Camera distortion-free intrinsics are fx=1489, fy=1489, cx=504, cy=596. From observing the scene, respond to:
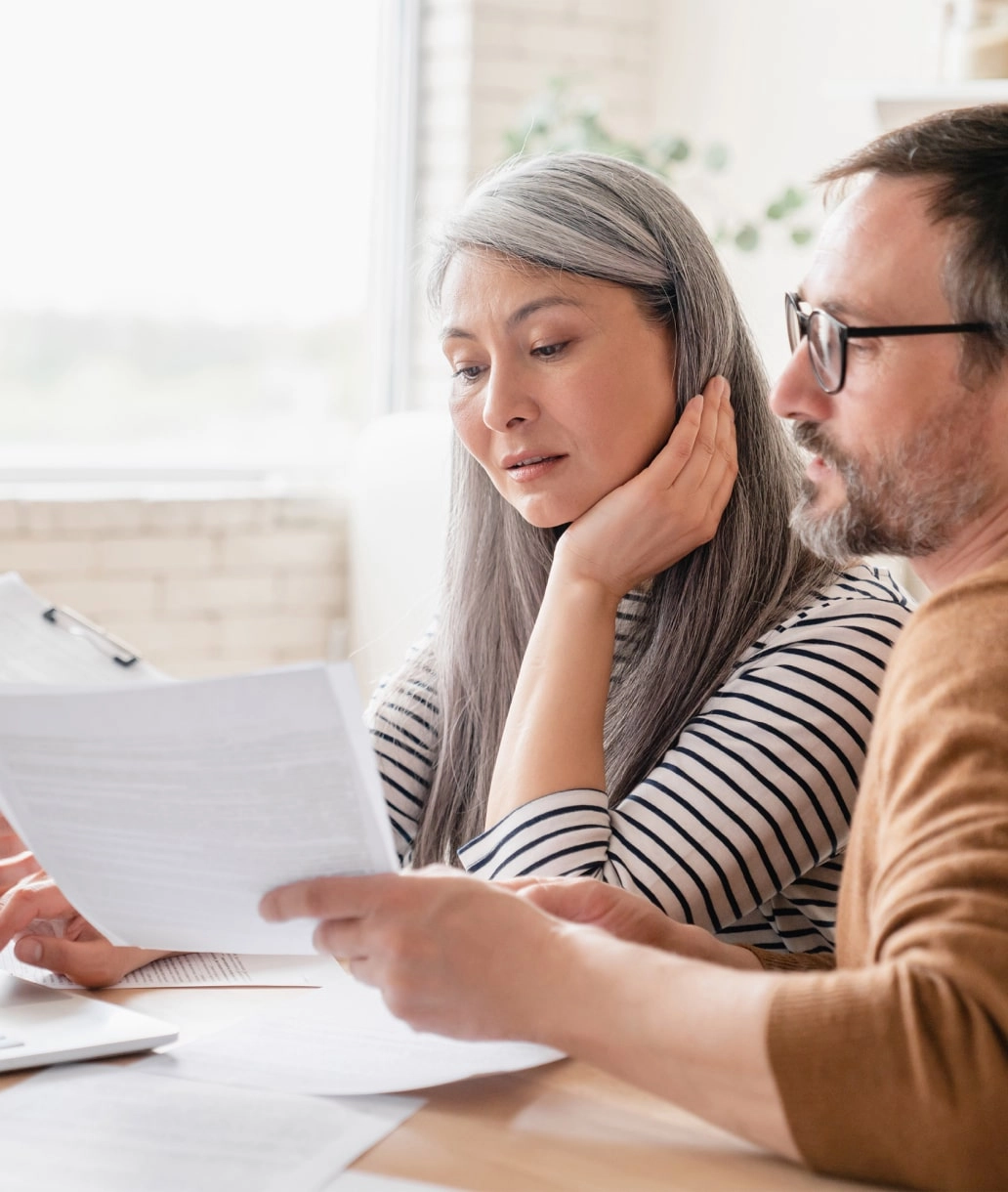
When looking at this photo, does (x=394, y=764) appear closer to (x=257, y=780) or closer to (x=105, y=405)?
(x=257, y=780)

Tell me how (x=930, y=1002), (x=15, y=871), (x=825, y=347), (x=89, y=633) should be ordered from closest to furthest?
(x=930, y=1002) → (x=825, y=347) → (x=15, y=871) → (x=89, y=633)

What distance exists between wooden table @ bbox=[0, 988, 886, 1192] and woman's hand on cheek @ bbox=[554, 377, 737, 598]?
0.58m

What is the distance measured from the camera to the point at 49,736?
0.93 metres

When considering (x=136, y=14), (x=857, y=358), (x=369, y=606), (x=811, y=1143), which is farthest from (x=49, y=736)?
(x=136, y=14)


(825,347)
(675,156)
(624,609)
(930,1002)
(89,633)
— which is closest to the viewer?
(930,1002)

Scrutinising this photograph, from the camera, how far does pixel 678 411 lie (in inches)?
60.2

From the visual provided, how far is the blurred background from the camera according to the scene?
349 centimetres

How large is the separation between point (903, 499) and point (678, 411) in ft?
1.58

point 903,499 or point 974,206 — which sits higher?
point 974,206


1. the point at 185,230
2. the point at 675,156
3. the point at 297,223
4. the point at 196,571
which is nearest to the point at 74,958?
the point at 196,571

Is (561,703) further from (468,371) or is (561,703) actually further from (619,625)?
(468,371)

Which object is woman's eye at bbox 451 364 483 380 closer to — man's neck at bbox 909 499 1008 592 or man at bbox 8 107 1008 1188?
man at bbox 8 107 1008 1188

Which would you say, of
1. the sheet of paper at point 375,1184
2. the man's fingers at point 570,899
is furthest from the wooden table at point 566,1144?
the man's fingers at point 570,899

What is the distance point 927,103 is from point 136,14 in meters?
1.89
